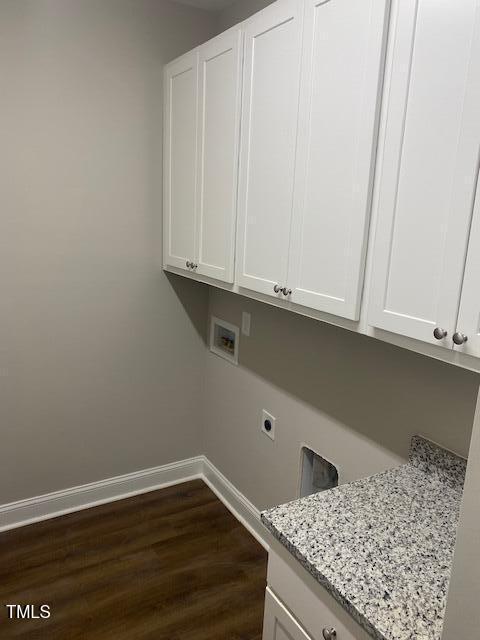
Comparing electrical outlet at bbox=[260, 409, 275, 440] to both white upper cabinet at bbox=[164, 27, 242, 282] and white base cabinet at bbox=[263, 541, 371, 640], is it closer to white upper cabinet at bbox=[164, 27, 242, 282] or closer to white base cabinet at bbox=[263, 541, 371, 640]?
white upper cabinet at bbox=[164, 27, 242, 282]

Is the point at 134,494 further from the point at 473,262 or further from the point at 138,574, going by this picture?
the point at 473,262

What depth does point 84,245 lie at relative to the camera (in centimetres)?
250

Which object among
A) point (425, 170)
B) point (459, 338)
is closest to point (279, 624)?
point (459, 338)

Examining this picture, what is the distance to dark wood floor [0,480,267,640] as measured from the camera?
202 centimetres

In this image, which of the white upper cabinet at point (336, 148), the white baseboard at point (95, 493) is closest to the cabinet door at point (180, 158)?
the white upper cabinet at point (336, 148)

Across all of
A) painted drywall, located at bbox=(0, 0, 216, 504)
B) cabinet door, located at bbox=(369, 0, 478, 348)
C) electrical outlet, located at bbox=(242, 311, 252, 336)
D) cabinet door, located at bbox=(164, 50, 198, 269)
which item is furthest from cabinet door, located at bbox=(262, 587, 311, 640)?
painted drywall, located at bbox=(0, 0, 216, 504)

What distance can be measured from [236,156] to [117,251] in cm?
97

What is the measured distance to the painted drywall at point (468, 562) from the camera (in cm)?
72

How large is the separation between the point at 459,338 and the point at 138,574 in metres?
1.93

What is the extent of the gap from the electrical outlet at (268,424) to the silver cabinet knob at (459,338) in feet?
4.55

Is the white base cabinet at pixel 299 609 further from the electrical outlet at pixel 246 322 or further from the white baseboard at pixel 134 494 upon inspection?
the electrical outlet at pixel 246 322

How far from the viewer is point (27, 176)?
2297mm

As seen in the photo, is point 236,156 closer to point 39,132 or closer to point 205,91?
point 205,91

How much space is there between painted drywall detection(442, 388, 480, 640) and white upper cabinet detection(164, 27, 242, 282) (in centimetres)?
142
